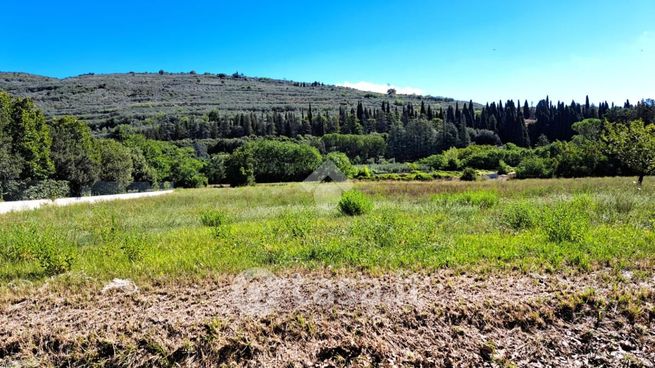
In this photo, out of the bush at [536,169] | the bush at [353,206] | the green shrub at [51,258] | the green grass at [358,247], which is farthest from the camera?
the bush at [536,169]

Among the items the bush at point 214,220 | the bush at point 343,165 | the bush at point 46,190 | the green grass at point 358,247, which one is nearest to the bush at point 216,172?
the bush at point 343,165

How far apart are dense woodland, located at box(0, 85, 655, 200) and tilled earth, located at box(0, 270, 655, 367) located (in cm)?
3061

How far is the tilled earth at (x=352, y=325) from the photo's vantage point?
466cm

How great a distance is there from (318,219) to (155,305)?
7675 millimetres

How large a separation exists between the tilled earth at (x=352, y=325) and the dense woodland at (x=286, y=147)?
30.6m

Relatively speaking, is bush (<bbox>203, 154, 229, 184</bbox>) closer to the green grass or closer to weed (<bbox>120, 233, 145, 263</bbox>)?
the green grass

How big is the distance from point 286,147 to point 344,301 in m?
78.5

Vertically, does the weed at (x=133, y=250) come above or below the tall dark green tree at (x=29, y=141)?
below

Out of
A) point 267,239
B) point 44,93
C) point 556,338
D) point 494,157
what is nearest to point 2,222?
point 267,239

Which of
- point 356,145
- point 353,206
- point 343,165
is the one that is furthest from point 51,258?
point 356,145

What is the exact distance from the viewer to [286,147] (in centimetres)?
8294

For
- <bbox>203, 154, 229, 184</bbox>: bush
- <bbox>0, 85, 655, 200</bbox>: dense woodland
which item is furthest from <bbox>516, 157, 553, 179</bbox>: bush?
<bbox>203, 154, 229, 184</bbox>: bush

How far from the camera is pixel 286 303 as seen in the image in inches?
220

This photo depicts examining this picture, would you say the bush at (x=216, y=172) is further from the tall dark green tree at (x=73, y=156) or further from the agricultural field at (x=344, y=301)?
the agricultural field at (x=344, y=301)
